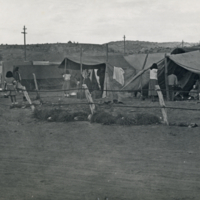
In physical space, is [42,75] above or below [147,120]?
above

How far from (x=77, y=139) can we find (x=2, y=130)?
7.64 ft

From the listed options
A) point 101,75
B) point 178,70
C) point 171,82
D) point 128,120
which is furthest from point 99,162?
point 101,75

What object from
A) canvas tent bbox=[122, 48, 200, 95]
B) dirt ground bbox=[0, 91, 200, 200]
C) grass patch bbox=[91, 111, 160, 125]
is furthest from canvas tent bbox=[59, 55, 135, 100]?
dirt ground bbox=[0, 91, 200, 200]

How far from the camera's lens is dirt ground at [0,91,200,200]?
14.3 ft

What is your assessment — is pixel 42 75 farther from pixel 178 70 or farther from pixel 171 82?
pixel 171 82

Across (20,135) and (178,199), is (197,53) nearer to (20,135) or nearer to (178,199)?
(20,135)

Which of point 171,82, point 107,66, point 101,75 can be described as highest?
point 107,66

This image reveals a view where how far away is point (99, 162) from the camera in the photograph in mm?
5668

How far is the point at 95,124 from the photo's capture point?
9164 millimetres

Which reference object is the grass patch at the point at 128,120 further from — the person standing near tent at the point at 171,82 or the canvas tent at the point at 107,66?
the canvas tent at the point at 107,66

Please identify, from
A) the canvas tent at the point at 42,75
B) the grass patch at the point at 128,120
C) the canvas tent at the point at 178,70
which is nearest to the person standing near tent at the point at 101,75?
the canvas tent at the point at 178,70

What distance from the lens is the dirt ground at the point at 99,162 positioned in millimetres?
4344

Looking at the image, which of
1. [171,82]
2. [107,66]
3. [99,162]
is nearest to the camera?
[99,162]

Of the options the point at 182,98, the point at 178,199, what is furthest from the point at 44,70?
the point at 178,199
